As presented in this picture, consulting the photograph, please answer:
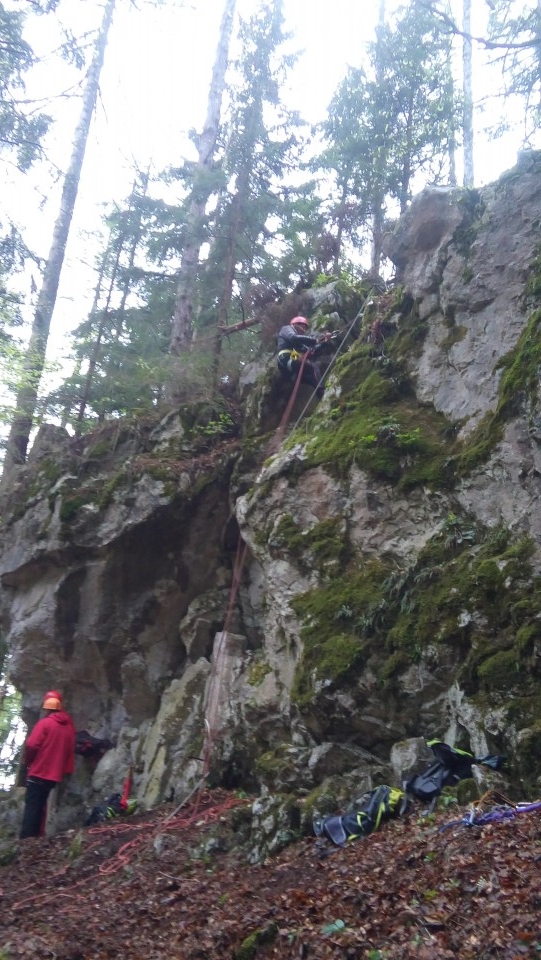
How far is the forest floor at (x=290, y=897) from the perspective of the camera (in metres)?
3.62

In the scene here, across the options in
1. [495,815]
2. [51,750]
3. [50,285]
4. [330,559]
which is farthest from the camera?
[50,285]

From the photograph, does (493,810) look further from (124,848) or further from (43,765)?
(43,765)

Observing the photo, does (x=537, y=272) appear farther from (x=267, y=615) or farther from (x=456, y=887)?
(x=456, y=887)

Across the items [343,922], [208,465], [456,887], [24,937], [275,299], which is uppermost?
[275,299]

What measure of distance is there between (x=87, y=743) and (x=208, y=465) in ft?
14.4

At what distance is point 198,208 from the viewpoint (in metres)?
15.5

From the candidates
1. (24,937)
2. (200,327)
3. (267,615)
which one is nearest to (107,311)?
(200,327)

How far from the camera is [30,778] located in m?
9.16

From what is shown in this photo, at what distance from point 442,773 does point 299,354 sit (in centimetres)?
663

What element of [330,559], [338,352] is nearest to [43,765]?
[330,559]

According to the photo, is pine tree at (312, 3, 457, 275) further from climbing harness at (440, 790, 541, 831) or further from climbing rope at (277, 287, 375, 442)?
climbing harness at (440, 790, 541, 831)

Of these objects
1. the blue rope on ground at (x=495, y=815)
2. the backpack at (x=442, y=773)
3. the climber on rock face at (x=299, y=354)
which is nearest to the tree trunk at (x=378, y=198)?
the climber on rock face at (x=299, y=354)

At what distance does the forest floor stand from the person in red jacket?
1.66 m

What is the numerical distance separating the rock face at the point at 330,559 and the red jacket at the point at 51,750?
2.17 feet
